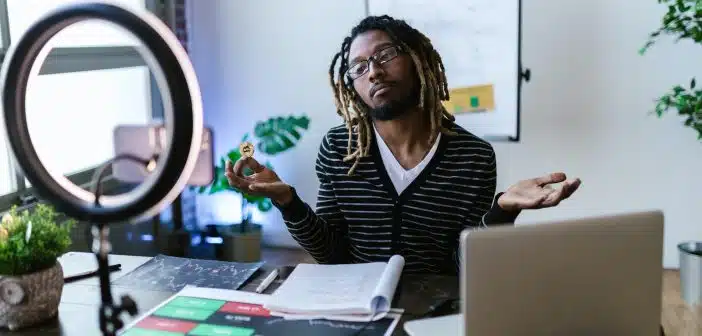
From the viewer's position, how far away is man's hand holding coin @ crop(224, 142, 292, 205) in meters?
1.32

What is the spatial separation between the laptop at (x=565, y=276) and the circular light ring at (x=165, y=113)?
0.39 meters

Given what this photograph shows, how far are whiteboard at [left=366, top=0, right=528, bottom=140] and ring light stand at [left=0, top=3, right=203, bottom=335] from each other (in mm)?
2412

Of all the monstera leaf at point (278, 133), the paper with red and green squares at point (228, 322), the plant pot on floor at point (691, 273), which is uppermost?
the monstera leaf at point (278, 133)

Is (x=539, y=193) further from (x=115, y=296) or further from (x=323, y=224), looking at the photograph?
(x=115, y=296)

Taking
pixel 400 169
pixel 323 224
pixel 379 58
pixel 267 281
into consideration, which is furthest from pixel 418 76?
pixel 267 281

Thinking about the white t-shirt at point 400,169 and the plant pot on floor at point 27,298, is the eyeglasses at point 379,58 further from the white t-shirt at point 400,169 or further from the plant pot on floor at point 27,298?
the plant pot on floor at point 27,298

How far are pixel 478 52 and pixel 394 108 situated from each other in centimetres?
152

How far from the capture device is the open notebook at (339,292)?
118 centimetres

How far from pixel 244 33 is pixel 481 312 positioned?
114 inches

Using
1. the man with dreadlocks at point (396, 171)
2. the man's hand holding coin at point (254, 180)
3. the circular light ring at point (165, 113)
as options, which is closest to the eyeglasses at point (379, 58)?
the man with dreadlocks at point (396, 171)

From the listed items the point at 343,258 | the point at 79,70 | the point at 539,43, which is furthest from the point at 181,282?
the point at 539,43

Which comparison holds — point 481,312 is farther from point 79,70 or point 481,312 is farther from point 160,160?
point 79,70

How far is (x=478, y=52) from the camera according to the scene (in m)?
3.02

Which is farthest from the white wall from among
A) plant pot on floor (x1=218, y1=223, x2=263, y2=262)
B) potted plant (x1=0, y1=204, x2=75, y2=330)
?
potted plant (x1=0, y1=204, x2=75, y2=330)
